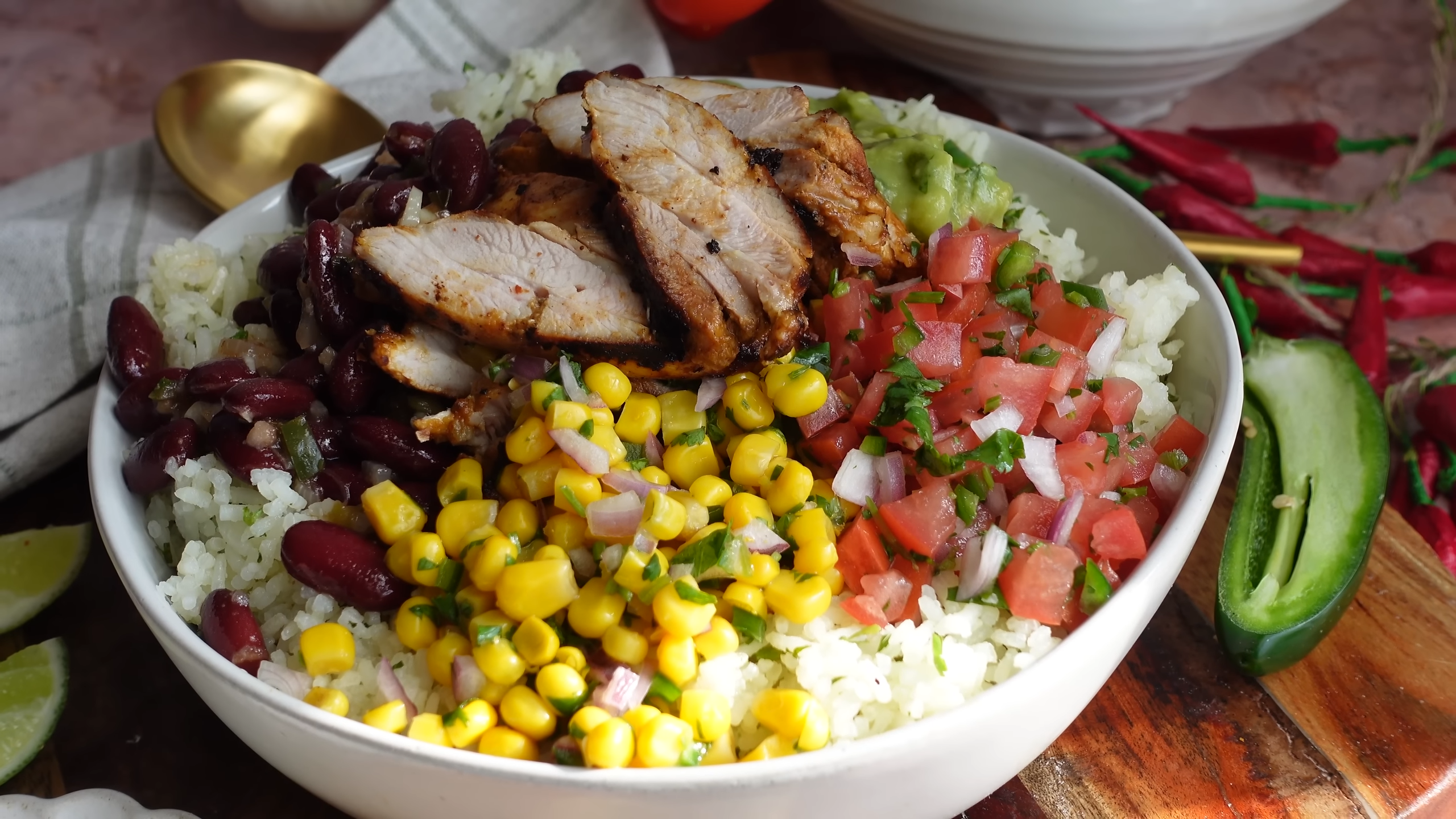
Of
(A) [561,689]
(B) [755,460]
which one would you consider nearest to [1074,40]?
(B) [755,460]

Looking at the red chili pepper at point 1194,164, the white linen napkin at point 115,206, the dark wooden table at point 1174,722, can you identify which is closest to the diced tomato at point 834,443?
the dark wooden table at point 1174,722

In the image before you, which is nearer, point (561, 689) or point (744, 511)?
point (561, 689)

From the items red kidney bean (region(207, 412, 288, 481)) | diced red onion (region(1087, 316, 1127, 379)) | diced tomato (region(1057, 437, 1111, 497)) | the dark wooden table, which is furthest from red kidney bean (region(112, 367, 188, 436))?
diced red onion (region(1087, 316, 1127, 379))

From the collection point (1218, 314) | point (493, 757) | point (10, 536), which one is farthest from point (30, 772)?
point (1218, 314)

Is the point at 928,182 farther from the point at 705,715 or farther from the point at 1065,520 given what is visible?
the point at 705,715

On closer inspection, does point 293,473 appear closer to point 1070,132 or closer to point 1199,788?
point 1199,788
